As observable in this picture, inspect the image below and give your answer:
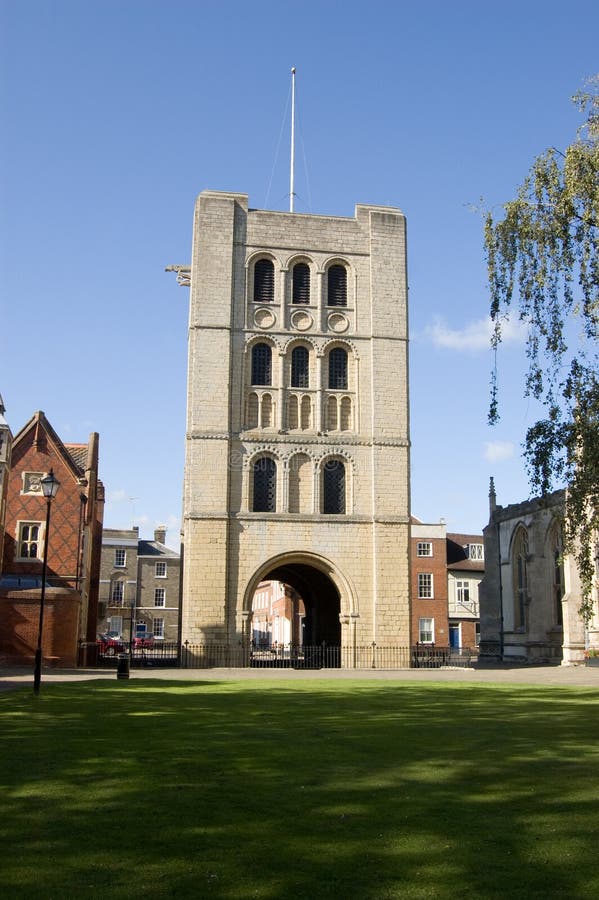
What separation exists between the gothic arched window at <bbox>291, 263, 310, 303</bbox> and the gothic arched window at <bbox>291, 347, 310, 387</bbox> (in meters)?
2.56

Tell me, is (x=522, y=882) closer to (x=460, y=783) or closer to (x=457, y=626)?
(x=460, y=783)

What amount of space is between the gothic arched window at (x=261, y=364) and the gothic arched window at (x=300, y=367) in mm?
1164

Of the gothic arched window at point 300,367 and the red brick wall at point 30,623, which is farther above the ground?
the gothic arched window at point 300,367

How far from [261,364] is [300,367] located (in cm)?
195

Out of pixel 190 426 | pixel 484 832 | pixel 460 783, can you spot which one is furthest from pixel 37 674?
pixel 190 426

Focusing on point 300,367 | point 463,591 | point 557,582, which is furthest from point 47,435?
point 463,591

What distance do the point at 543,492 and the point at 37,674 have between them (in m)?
12.5

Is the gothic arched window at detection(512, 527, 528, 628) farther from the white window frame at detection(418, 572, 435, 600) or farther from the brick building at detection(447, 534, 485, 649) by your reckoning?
the brick building at detection(447, 534, 485, 649)

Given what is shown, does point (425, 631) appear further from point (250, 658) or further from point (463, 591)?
point (250, 658)

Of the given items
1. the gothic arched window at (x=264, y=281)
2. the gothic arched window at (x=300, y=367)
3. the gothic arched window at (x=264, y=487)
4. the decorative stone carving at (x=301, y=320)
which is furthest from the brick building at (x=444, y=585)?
the gothic arched window at (x=264, y=281)

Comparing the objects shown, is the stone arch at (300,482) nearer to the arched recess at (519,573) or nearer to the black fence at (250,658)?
the black fence at (250,658)

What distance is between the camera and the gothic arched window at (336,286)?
1762 inches

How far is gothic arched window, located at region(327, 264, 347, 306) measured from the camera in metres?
44.8

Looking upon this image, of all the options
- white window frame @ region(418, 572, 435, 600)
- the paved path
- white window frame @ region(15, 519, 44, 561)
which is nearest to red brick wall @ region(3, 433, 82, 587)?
white window frame @ region(15, 519, 44, 561)
